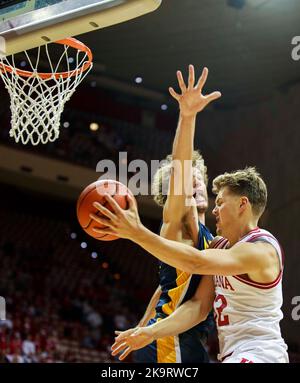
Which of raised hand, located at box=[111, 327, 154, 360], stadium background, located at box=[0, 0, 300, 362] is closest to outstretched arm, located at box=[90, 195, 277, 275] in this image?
raised hand, located at box=[111, 327, 154, 360]

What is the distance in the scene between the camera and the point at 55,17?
3781mm

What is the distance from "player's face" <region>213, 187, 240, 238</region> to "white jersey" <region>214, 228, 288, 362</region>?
0.12 metres

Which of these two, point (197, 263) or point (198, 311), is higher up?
point (197, 263)

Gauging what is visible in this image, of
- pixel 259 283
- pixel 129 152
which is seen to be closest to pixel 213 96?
pixel 259 283

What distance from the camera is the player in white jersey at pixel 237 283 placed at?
2.84 meters

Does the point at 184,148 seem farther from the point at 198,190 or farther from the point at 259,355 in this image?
the point at 259,355

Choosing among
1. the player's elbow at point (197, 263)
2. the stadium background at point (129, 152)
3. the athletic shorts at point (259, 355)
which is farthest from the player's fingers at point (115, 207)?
the stadium background at point (129, 152)

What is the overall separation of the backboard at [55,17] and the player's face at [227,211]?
A: 3.44ft

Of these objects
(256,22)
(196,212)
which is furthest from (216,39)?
(196,212)

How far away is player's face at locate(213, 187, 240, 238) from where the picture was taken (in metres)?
3.16

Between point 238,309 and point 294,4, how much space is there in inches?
310

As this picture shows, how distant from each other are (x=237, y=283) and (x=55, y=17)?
179 cm

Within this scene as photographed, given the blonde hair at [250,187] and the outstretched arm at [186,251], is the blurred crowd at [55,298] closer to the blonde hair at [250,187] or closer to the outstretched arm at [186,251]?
the blonde hair at [250,187]

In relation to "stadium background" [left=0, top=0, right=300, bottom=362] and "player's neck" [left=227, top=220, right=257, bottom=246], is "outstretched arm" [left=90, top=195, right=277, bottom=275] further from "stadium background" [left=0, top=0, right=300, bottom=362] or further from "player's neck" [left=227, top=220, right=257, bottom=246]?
"stadium background" [left=0, top=0, right=300, bottom=362]
